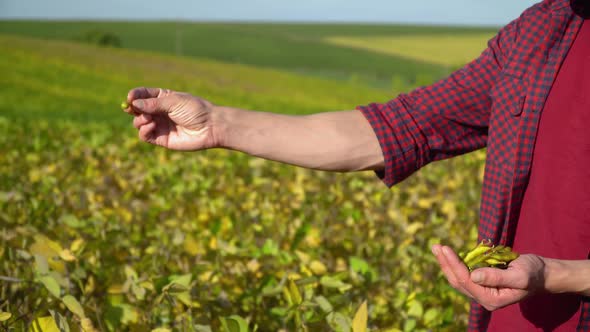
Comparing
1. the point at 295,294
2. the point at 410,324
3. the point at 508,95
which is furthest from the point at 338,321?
the point at 508,95

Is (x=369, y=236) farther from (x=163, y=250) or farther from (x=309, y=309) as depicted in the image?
(x=309, y=309)

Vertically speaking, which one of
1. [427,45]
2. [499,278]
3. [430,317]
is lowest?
[430,317]

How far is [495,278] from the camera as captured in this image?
3.99 feet

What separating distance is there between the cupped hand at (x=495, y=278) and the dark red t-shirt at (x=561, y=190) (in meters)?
0.21

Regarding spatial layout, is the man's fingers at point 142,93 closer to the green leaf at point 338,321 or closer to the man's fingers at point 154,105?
the man's fingers at point 154,105

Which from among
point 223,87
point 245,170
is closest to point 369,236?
point 245,170

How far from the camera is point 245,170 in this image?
463 centimetres

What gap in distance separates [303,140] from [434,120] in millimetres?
340

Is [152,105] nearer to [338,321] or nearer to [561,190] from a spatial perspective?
[338,321]

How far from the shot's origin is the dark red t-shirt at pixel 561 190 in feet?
4.79

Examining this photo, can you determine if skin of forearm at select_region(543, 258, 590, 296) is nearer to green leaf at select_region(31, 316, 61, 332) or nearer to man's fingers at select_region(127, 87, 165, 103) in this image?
green leaf at select_region(31, 316, 61, 332)

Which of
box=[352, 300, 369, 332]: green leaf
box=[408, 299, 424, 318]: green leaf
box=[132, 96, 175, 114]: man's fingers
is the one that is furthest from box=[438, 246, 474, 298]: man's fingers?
box=[132, 96, 175, 114]: man's fingers

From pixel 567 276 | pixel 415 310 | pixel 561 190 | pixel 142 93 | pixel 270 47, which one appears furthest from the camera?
pixel 270 47

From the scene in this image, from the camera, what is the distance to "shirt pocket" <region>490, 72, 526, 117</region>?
5.12 feet
